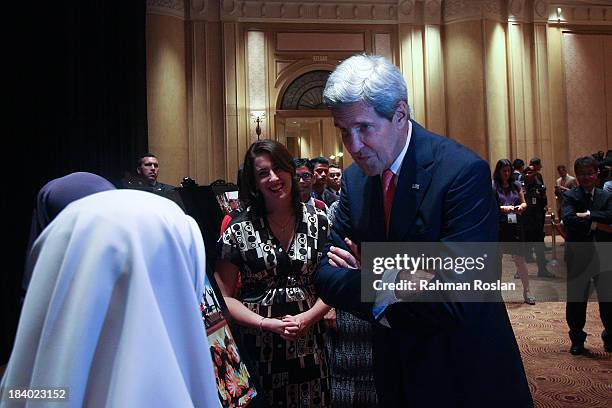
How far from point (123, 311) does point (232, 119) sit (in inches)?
466

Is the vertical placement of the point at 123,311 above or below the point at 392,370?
above

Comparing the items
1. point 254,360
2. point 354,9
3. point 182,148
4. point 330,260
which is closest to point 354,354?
point 254,360

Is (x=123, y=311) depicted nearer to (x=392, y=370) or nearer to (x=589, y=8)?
(x=392, y=370)

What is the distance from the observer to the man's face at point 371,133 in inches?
56.7

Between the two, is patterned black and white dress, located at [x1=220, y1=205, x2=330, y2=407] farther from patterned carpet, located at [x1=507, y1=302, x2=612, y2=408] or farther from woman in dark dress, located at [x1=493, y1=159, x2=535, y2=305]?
woman in dark dress, located at [x1=493, y1=159, x2=535, y2=305]

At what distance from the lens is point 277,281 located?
237 centimetres

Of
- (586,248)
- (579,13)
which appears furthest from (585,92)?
(586,248)

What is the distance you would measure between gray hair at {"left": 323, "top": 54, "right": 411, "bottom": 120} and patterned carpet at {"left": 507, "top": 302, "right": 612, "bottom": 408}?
116 inches

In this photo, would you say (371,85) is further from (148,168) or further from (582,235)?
(148,168)

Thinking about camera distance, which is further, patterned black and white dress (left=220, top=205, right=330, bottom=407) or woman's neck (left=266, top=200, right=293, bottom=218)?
woman's neck (left=266, top=200, right=293, bottom=218)

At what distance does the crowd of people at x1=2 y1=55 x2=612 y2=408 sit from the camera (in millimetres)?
923

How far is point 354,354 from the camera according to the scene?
2441mm

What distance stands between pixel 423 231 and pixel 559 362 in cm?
368

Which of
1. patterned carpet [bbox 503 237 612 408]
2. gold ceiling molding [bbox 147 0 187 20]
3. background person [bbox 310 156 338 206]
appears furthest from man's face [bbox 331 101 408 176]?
gold ceiling molding [bbox 147 0 187 20]
